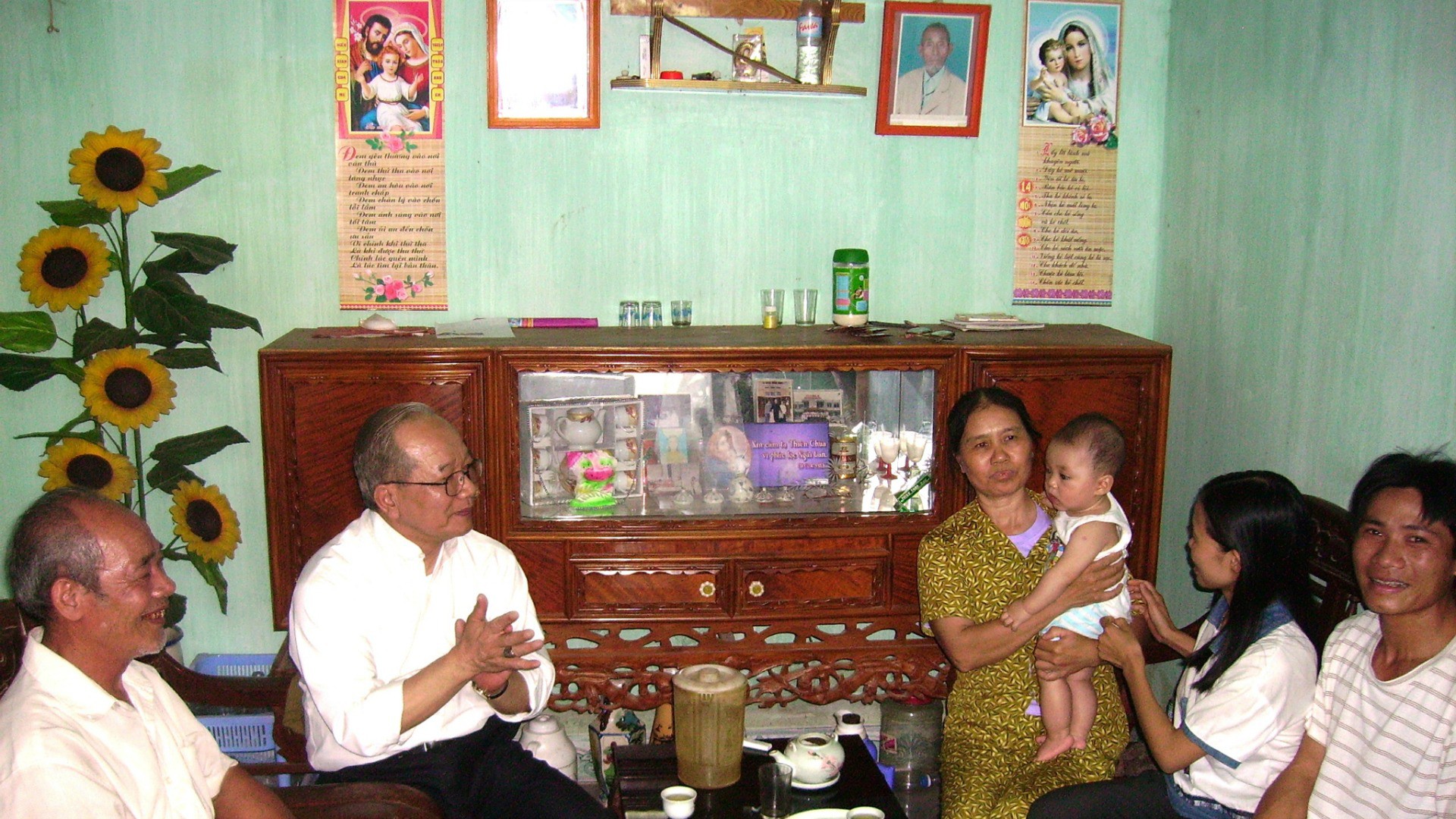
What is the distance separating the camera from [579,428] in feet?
10.9

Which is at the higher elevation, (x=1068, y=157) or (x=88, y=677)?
(x=1068, y=157)

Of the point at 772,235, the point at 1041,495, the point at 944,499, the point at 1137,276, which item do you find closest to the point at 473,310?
the point at 772,235

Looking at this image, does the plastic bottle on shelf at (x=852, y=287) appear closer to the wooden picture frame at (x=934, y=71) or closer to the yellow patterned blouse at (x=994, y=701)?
the wooden picture frame at (x=934, y=71)

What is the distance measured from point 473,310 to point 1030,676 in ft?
6.57

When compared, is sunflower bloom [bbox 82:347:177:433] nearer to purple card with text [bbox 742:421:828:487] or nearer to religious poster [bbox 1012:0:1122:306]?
purple card with text [bbox 742:421:828:487]

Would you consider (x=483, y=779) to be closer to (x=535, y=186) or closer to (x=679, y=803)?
(x=679, y=803)

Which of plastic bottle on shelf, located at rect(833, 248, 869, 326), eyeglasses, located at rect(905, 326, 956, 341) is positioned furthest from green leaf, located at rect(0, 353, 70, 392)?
eyeglasses, located at rect(905, 326, 956, 341)

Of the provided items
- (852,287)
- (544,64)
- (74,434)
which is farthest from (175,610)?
(852,287)

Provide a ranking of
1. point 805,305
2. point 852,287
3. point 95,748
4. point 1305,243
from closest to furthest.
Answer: point 95,748 → point 1305,243 → point 852,287 → point 805,305

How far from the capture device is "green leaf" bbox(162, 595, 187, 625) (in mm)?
3260

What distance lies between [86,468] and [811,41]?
240 centimetres

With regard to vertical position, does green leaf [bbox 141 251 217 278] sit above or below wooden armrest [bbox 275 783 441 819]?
above

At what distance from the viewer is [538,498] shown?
131 inches

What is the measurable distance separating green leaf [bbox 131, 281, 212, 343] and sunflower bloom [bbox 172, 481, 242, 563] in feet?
1.46
